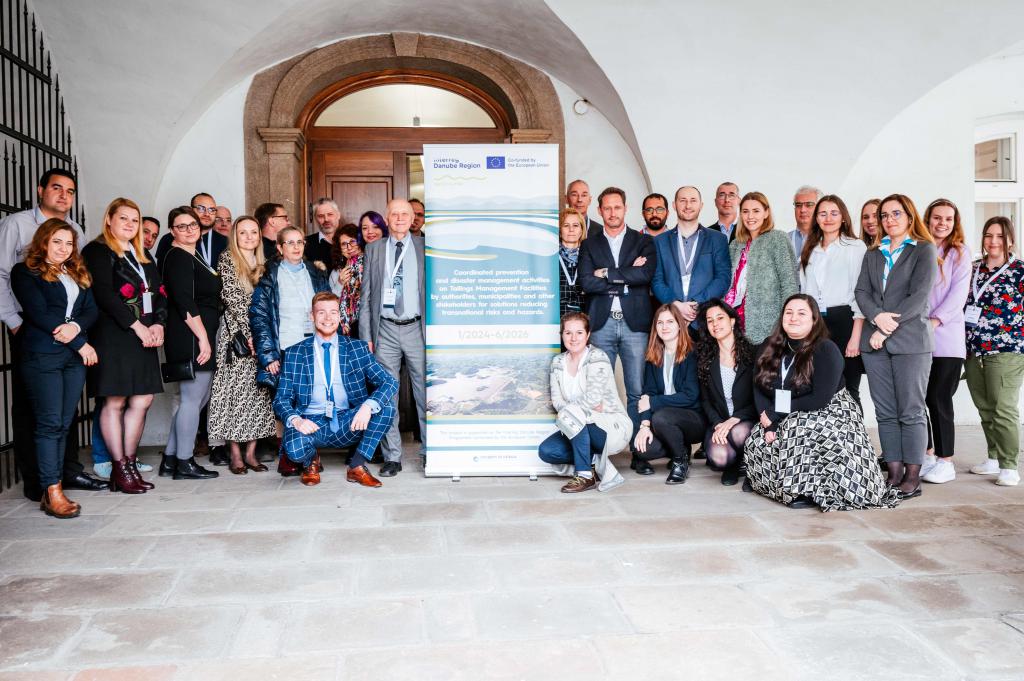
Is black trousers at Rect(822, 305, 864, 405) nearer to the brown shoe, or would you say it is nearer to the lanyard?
the lanyard

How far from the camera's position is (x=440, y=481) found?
15.2 ft

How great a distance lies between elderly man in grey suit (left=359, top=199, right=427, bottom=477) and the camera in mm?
4816

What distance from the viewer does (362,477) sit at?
14.9 ft

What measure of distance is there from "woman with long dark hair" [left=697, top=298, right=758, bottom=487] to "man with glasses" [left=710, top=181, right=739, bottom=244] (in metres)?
0.97

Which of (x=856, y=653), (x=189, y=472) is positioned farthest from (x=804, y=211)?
(x=189, y=472)

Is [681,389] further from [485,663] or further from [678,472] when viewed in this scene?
[485,663]

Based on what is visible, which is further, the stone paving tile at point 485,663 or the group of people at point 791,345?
the group of people at point 791,345

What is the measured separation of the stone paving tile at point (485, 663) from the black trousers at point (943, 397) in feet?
10.5

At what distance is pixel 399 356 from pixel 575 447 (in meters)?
1.26

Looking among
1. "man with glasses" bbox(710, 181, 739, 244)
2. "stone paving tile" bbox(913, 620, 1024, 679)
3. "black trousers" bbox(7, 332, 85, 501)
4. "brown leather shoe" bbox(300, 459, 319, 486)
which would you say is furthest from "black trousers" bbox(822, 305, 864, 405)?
"black trousers" bbox(7, 332, 85, 501)

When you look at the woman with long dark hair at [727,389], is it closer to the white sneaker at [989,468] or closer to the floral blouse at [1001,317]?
the floral blouse at [1001,317]

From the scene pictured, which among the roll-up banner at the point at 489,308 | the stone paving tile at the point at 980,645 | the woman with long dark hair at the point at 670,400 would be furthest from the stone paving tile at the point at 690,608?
the roll-up banner at the point at 489,308

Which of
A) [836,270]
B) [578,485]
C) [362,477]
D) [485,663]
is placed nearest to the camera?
[485,663]

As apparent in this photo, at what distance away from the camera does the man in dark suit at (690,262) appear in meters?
4.88
